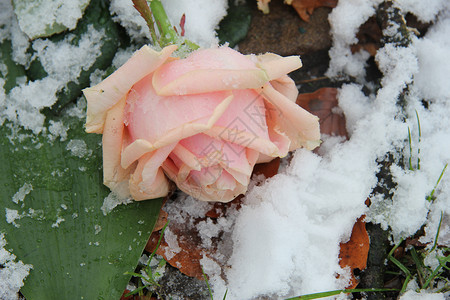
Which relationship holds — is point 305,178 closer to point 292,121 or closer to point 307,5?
point 292,121

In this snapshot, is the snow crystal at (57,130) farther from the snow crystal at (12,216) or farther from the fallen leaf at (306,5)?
the fallen leaf at (306,5)

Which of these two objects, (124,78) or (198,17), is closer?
(124,78)

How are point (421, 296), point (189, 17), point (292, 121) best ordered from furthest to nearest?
point (189, 17) → point (421, 296) → point (292, 121)

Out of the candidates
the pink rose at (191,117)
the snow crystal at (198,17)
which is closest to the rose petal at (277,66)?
Answer: the pink rose at (191,117)

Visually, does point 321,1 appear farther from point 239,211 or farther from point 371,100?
point 239,211

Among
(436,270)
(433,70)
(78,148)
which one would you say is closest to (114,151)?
(78,148)

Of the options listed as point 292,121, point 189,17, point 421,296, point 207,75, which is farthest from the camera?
point 189,17

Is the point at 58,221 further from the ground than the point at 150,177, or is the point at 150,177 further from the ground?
the point at 150,177
